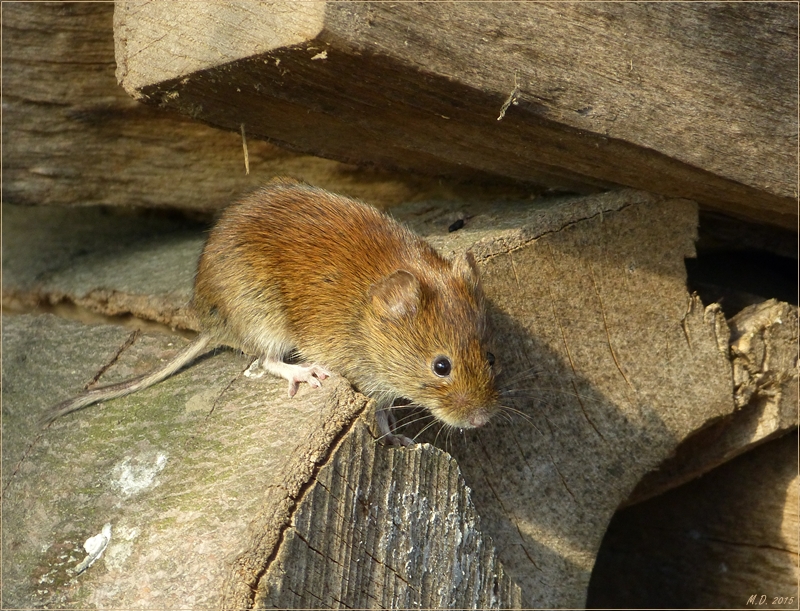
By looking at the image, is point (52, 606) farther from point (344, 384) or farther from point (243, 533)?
point (344, 384)

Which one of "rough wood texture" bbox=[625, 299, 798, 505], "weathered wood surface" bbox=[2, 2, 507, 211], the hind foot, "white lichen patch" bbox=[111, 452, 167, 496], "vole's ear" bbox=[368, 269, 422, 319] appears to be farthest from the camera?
"weathered wood surface" bbox=[2, 2, 507, 211]

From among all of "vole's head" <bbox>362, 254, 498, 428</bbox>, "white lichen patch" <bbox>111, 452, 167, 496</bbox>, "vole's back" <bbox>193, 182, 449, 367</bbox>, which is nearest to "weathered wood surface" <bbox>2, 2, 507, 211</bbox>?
"vole's back" <bbox>193, 182, 449, 367</bbox>

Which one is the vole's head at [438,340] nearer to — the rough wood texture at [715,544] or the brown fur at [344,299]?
the brown fur at [344,299]

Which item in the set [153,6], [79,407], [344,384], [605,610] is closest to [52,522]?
[79,407]

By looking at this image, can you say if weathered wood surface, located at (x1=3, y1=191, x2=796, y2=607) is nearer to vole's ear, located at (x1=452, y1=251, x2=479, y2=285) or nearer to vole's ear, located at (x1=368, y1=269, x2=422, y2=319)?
vole's ear, located at (x1=452, y1=251, x2=479, y2=285)

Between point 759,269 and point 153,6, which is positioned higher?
point 153,6

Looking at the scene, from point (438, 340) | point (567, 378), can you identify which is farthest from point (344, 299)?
point (567, 378)
